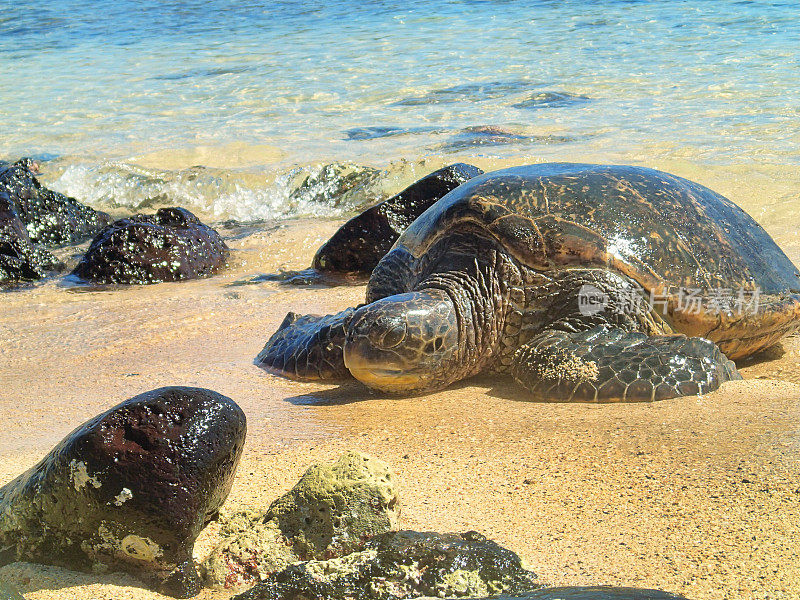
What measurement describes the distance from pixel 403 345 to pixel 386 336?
87 millimetres

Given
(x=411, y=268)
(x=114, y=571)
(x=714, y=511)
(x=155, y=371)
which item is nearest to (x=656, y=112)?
(x=411, y=268)

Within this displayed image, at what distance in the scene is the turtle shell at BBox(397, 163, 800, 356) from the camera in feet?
12.4

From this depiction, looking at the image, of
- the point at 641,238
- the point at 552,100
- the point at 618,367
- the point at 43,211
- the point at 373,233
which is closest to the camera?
the point at 618,367

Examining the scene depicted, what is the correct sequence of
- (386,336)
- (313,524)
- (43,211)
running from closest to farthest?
1. (313,524)
2. (386,336)
3. (43,211)

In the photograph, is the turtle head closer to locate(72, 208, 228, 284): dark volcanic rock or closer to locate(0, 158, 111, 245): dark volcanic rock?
locate(72, 208, 228, 284): dark volcanic rock

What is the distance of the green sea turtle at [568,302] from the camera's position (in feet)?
11.3

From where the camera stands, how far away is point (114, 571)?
6.48ft

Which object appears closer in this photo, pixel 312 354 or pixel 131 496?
pixel 131 496

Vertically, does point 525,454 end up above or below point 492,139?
above

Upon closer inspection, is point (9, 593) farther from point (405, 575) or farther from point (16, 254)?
point (16, 254)
